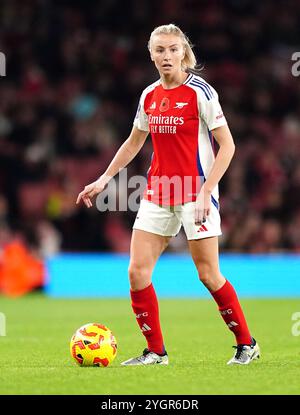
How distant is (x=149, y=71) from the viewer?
60.6 feet

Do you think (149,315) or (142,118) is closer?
(149,315)

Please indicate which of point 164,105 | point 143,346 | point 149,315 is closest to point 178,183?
point 164,105

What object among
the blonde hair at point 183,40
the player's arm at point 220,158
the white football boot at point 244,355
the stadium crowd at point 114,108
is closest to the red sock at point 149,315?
the white football boot at point 244,355

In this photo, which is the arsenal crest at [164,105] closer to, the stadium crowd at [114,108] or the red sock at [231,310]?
the red sock at [231,310]

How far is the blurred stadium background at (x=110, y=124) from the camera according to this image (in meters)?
15.3

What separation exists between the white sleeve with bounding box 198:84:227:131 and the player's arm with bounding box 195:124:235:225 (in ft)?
0.13

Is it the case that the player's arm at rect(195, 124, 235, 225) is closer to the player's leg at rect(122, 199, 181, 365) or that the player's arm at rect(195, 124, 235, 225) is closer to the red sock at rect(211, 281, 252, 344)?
the player's leg at rect(122, 199, 181, 365)

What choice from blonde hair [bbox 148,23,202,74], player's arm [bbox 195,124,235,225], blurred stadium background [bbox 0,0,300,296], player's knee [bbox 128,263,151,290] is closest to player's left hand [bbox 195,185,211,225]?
player's arm [bbox 195,124,235,225]

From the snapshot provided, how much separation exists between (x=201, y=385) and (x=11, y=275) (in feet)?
31.1

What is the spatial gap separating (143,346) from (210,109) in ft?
8.20

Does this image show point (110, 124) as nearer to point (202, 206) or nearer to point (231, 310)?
point (231, 310)

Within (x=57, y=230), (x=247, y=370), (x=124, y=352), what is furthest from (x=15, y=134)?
(x=247, y=370)

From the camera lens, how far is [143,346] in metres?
8.20

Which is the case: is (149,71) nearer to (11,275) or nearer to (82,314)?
(11,275)
